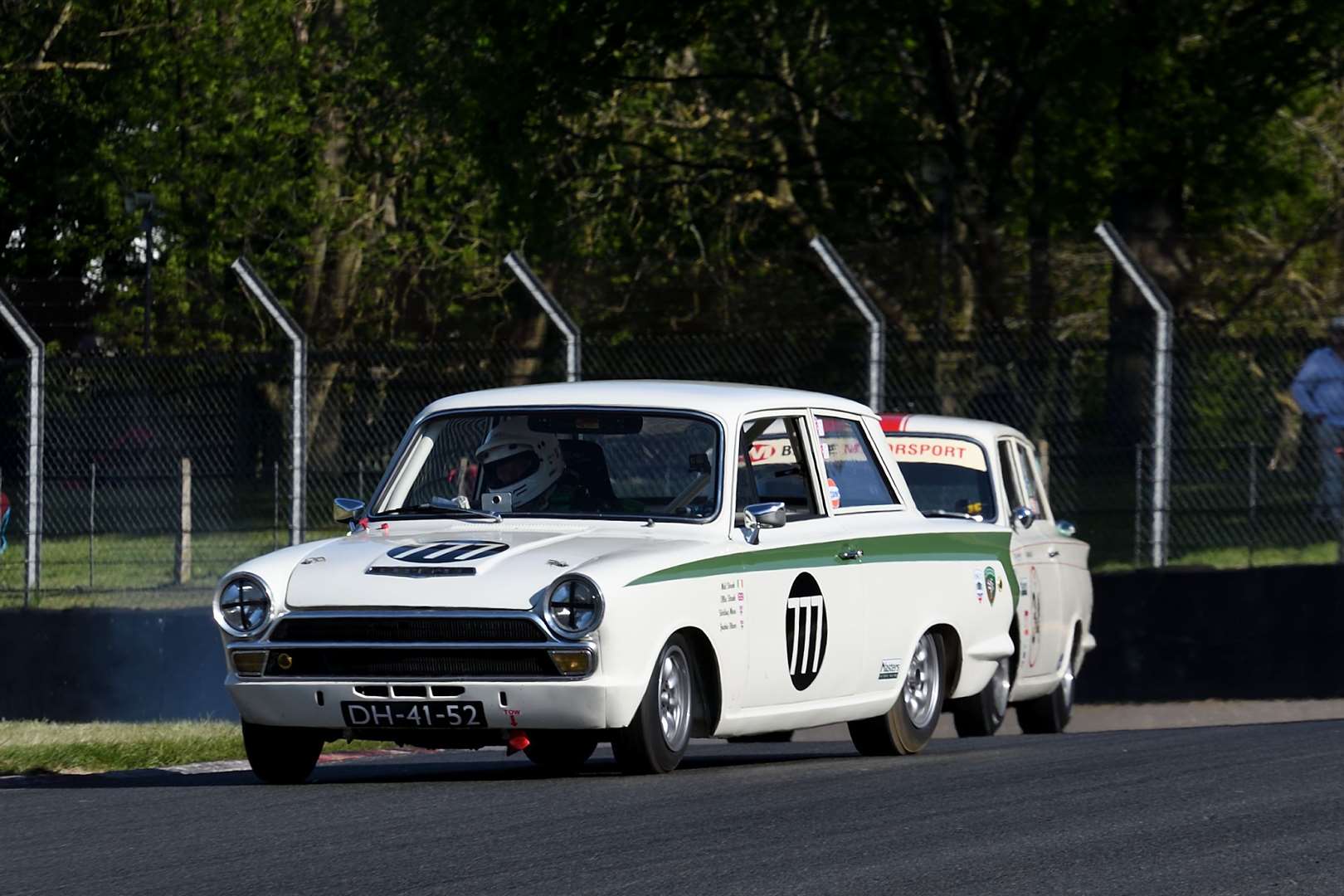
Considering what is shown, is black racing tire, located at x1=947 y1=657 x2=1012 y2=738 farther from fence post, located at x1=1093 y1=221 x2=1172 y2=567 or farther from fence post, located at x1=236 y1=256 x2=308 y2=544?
fence post, located at x1=236 y1=256 x2=308 y2=544

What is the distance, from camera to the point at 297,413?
16.5 metres

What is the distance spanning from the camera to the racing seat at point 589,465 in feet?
32.1

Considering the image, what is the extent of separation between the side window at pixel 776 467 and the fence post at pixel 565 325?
17.8 ft

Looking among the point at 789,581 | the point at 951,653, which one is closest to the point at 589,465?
the point at 789,581

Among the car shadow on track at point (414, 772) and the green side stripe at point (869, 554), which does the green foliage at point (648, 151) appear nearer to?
the green side stripe at point (869, 554)

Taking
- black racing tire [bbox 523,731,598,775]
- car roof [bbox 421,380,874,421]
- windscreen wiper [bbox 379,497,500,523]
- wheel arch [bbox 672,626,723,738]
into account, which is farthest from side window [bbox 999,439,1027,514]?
wheel arch [bbox 672,626,723,738]

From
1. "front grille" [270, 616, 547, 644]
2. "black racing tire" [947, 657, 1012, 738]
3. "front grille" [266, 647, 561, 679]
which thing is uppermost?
"front grille" [270, 616, 547, 644]

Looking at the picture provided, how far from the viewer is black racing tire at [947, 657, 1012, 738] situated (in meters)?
12.4

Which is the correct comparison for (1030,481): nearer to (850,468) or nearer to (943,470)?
(943,470)

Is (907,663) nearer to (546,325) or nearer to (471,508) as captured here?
(471,508)

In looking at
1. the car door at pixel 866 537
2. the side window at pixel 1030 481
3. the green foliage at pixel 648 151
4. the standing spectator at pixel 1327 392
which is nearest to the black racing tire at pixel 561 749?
the car door at pixel 866 537

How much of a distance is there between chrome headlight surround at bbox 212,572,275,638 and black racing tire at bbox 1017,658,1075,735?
609cm

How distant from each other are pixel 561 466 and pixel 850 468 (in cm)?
149

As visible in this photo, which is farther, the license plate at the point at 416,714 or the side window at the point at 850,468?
the side window at the point at 850,468
